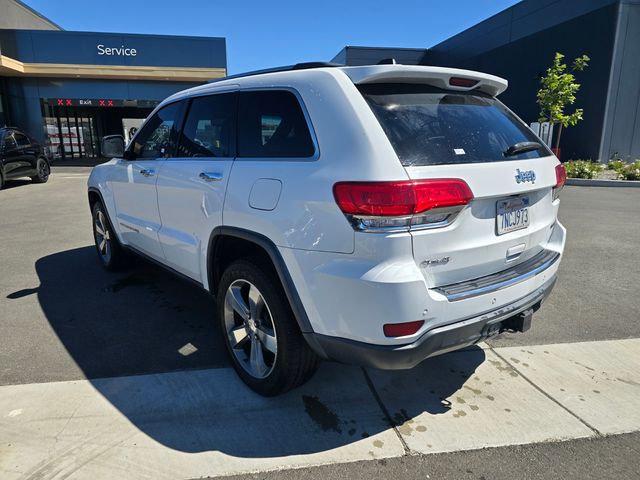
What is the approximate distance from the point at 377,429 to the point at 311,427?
375mm

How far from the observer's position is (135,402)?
2830 mm

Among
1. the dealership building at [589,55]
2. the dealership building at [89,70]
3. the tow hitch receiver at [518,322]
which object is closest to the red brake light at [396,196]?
the tow hitch receiver at [518,322]

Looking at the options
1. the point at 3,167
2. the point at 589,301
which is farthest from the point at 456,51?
the point at 589,301

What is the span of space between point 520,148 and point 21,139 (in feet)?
49.7

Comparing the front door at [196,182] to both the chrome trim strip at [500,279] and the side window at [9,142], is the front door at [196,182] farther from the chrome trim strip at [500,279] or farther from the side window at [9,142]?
the side window at [9,142]

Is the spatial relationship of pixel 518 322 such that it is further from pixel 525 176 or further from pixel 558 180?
pixel 558 180

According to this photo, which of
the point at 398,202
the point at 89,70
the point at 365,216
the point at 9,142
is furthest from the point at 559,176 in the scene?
the point at 89,70

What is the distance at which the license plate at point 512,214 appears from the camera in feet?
7.96

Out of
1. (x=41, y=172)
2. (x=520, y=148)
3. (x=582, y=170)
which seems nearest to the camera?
(x=520, y=148)

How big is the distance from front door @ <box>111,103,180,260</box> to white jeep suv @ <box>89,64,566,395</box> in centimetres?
65

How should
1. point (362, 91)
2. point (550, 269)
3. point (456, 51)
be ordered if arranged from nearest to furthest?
point (362, 91), point (550, 269), point (456, 51)

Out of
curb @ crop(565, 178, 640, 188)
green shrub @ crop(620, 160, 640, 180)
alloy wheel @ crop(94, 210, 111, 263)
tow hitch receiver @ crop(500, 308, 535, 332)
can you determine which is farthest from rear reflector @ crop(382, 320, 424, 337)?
green shrub @ crop(620, 160, 640, 180)

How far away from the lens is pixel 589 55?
20531 mm

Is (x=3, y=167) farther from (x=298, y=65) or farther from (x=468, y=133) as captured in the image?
(x=468, y=133)
